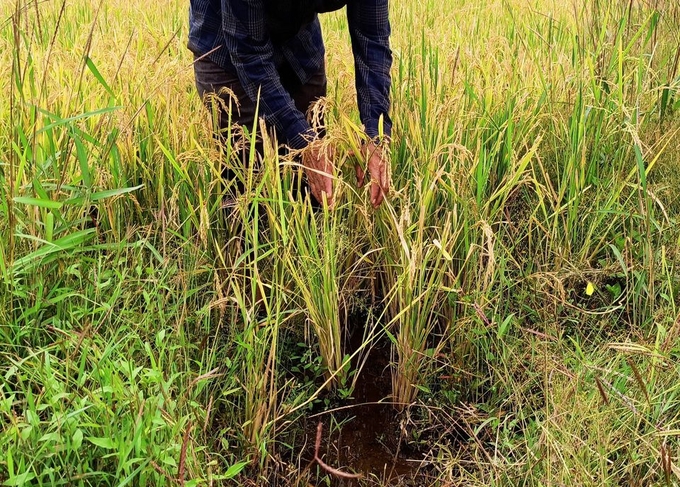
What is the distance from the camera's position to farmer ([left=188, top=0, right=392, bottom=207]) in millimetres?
1542

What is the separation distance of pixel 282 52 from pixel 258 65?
359 mm

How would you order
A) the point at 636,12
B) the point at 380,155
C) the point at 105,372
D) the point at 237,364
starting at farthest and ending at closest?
1. the point at 636,12
2. the point at 380,155
3. the point at 237,364
4. the point at 105,372

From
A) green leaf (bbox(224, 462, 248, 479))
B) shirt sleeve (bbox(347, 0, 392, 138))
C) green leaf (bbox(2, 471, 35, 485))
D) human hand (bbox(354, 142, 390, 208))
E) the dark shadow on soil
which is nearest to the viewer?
green leaf (bbox(2, 471, 35, 485))

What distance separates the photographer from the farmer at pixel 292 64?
154 centimetres

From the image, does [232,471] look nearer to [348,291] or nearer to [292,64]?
[348,291]

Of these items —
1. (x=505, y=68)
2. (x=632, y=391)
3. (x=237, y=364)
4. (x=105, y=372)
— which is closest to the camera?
(x=105, y=372)

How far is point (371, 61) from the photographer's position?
5.67 ft

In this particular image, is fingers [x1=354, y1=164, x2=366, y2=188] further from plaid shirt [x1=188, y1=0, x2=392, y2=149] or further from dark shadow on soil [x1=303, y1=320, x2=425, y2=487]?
dark shadow on soil [x1=303, y1=320, x2=425, y2=487]

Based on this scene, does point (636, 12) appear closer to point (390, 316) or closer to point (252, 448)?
point (390, 316)

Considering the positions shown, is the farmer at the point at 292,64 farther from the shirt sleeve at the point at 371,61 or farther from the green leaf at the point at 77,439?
the green leaf at the point at 77,439

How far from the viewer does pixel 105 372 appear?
3.66ft

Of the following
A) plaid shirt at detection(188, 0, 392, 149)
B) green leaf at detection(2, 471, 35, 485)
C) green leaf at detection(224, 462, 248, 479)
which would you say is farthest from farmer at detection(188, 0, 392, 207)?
green leaf at detection(2, 471, 35, 485)

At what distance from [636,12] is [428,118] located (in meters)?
1.12

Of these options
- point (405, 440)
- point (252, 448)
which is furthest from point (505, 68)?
point (252, 448)
